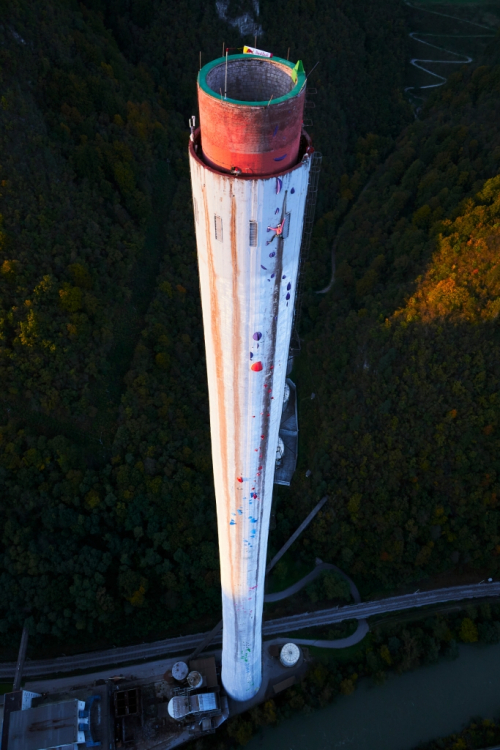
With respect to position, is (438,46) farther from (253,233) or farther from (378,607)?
(253,233)

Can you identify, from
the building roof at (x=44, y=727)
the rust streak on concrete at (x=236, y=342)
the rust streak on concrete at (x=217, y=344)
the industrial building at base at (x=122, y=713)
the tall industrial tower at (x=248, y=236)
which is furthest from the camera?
the industrial building at base at (x=122, y=713)

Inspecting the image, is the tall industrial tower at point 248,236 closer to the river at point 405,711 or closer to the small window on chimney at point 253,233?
the small window on chimney at point 253,233

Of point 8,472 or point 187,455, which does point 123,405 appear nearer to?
point 187,455

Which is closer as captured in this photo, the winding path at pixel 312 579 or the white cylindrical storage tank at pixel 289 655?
the white cylindrical storage tank at pixel 289 655

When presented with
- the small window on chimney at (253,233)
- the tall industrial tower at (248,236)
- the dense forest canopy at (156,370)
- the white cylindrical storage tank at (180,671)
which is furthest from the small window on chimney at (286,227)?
the white cylindrical storage tank at (180,671)

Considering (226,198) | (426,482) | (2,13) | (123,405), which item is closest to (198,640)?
(123,405)

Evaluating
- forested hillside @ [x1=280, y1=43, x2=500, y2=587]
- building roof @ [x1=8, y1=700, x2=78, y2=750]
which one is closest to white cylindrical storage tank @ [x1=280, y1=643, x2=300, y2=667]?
forested hillside @ [x1=280, y1=43, x2=500, y2=587]

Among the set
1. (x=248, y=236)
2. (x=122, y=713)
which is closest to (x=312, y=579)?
(x=122, y=713)
